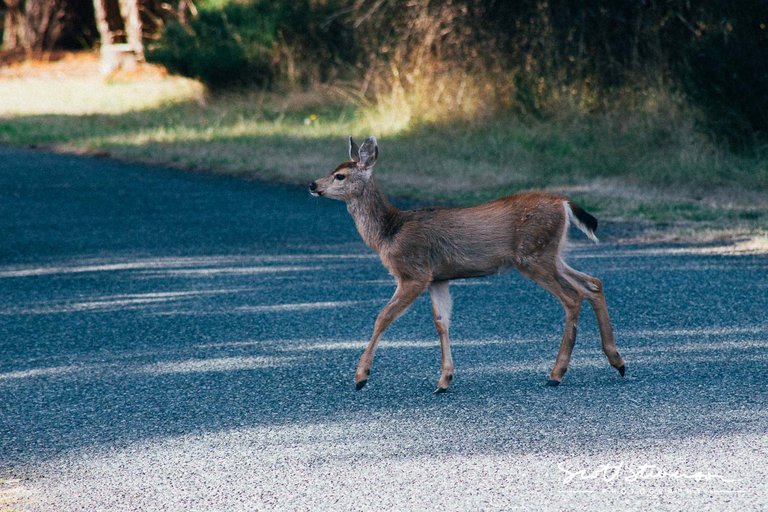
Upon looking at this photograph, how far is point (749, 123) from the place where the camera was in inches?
591

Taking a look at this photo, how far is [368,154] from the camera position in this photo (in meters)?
6.80

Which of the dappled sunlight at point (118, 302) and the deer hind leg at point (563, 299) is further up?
the deer hind leg at point (563, 299)

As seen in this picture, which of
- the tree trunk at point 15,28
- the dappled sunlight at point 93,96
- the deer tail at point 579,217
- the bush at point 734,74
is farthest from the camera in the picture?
the tree trunk at point 15,28

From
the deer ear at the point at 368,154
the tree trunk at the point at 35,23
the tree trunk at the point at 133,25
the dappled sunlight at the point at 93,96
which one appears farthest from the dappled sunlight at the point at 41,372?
the tree trunk at the point at 35,23

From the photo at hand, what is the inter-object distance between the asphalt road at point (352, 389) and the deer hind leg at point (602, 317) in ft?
0.37

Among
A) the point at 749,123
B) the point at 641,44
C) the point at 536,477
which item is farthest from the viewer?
the point at 641,44

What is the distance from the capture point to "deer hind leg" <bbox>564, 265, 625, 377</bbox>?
6.51 m

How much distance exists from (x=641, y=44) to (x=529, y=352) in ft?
38.1

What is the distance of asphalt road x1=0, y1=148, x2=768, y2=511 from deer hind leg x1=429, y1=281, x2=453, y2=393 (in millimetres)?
122

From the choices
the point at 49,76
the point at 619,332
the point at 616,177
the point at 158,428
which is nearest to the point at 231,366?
the point at 158,428

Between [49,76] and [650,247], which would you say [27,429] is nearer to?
[650,247]

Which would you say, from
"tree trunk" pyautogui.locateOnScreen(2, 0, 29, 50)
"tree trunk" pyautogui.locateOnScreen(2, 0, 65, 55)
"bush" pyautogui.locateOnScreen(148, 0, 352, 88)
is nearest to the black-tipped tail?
"bush" pyautogui.locateOnScreen(148, 0, 352, 88)

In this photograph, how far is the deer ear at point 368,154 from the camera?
6.77 meters

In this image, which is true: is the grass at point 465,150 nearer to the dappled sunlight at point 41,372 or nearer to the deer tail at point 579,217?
the deer tail at point 579,217
